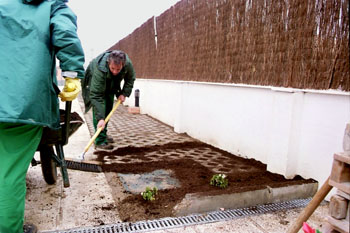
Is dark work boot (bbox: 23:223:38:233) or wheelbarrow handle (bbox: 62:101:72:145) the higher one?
wheelbarrow handle (bbox: 62:101:72:145)

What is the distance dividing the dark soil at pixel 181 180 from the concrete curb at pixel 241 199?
55 mm

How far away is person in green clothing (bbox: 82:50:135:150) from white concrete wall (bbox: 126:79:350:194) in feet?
5.15

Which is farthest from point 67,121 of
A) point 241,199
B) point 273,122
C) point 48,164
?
point 273,122

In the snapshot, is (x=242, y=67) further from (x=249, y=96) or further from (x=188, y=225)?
(x=188, y=225)

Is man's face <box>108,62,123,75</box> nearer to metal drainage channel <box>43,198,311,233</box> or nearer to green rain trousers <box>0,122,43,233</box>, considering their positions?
green rain trousers <box>0,122,43,233</box>

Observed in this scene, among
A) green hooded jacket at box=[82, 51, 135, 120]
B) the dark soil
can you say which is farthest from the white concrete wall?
green hooded jacket at box=[82, 51, 135, 120]

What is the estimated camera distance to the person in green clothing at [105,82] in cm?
445

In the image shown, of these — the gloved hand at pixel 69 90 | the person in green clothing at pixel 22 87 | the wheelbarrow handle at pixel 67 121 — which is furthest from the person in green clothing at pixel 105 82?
the person in green clothing at pixel 22 87

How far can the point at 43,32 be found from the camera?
2.19 meters

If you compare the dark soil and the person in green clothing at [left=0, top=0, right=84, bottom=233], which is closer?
the person in green clothing at [left=0, top=0, right=84, bottom=233]

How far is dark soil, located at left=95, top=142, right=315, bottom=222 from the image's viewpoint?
8.90 ft

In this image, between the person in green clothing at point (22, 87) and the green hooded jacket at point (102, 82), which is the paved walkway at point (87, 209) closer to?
the person in green clothing at point (22, 87)

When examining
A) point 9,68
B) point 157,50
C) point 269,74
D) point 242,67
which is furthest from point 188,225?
point 157,50

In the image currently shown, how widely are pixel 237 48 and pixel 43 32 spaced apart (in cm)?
306
